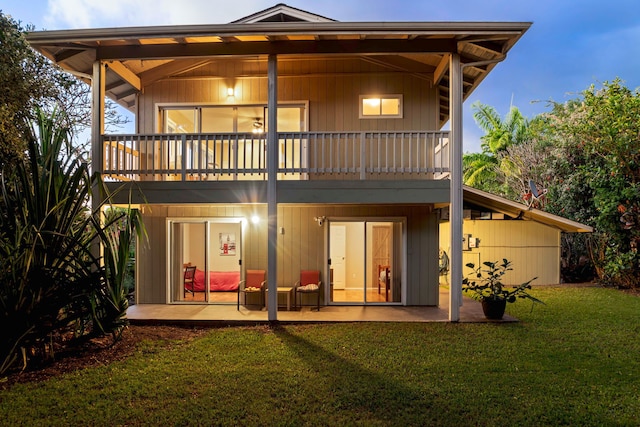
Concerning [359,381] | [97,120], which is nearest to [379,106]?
[97,120]

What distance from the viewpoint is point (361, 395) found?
454 cm

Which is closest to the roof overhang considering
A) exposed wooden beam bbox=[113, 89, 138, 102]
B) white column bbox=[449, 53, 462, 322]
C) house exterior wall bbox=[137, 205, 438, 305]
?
white column bbox=[449, 53, 462, 322]

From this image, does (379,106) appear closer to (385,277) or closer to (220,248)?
(385,277)

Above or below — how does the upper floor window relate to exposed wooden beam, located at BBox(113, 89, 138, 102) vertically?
below

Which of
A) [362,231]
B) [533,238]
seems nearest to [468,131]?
[533,238]

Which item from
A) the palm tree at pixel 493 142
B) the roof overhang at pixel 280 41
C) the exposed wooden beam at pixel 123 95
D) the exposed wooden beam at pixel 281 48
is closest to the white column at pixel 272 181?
the exposed wooden beam at pixel 281 48

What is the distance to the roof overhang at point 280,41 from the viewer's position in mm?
7059

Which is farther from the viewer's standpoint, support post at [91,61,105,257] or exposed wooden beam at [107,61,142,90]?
exposed wooden beam at [107,61,142,90]

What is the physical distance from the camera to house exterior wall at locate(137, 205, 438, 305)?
927 cm

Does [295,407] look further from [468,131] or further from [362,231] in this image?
[468,131]

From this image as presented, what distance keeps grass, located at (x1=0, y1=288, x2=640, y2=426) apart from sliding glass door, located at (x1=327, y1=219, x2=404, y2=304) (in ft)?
6.70

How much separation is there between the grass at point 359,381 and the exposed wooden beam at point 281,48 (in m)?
5.26

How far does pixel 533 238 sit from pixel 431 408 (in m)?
11.6

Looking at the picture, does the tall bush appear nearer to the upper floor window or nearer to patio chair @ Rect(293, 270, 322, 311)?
the upper floor window
